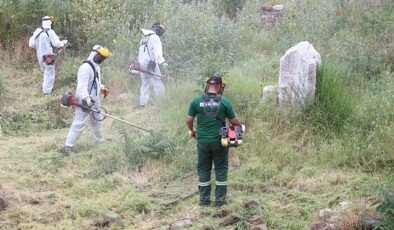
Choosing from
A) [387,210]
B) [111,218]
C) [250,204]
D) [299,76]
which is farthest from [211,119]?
[299,76]

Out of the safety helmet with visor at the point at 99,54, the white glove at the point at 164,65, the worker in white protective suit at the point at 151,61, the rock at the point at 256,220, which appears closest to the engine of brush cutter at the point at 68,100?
the safety helmet with visor at the point at 99,54

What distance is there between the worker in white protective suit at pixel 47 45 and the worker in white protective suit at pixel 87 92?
3750 mm

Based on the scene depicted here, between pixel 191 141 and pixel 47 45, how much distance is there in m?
5.79

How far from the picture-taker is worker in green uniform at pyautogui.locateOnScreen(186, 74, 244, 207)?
23.7 ft

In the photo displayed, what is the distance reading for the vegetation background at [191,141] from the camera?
7.32 meters

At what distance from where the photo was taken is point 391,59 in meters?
11.4

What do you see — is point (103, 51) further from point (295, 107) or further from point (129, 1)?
point (129, 1)

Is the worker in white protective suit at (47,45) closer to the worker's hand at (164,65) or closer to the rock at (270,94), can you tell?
the worker's hand at (164,65)

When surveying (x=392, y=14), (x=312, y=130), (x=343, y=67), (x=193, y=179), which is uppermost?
(x=392, y=14)

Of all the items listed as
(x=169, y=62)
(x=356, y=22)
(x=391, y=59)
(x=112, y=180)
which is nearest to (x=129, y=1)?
(x=169, y=62)

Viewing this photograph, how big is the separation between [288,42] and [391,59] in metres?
2.56

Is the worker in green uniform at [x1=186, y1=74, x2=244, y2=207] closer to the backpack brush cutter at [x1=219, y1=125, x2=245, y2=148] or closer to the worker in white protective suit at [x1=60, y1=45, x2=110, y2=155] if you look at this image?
the backpack brush cutter at [x1=219, y1=125, x2=245, y2=148]

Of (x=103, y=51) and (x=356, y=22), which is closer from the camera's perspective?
(x=103, y=51)

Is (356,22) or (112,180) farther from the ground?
(356,22)
